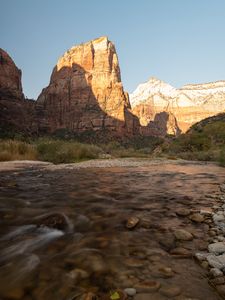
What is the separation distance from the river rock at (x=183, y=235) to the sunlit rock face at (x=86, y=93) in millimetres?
88113

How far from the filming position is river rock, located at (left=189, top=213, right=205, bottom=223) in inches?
157

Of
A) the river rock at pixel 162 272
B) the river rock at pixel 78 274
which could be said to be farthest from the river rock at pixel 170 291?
the river rock at pixel 78 274

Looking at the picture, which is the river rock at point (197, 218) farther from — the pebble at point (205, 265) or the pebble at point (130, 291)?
the pebble at point (130, 291)

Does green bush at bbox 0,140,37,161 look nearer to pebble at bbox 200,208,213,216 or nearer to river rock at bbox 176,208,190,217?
river rock at bbox 176,208,190,217

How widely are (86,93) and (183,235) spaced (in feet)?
332

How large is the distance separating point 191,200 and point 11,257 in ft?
13.4

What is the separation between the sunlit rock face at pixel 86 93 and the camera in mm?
95875

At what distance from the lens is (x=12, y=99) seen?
7431cm

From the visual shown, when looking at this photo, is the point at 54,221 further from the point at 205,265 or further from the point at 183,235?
the point at 205,265

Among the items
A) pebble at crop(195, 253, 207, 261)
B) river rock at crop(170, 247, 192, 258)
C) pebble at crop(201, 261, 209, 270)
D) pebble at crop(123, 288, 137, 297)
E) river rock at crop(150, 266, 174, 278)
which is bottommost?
river rock at crop(170, 247, 192, 258)

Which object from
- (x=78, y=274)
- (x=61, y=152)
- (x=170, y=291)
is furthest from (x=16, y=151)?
(x=170, y=291)

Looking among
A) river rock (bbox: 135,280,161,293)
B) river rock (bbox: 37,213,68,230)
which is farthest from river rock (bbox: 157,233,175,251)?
river rock (bbox: 37,213,68,230)

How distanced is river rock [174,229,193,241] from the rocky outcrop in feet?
227

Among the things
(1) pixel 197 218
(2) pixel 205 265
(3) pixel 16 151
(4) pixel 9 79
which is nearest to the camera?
(2) pixel 205 265
